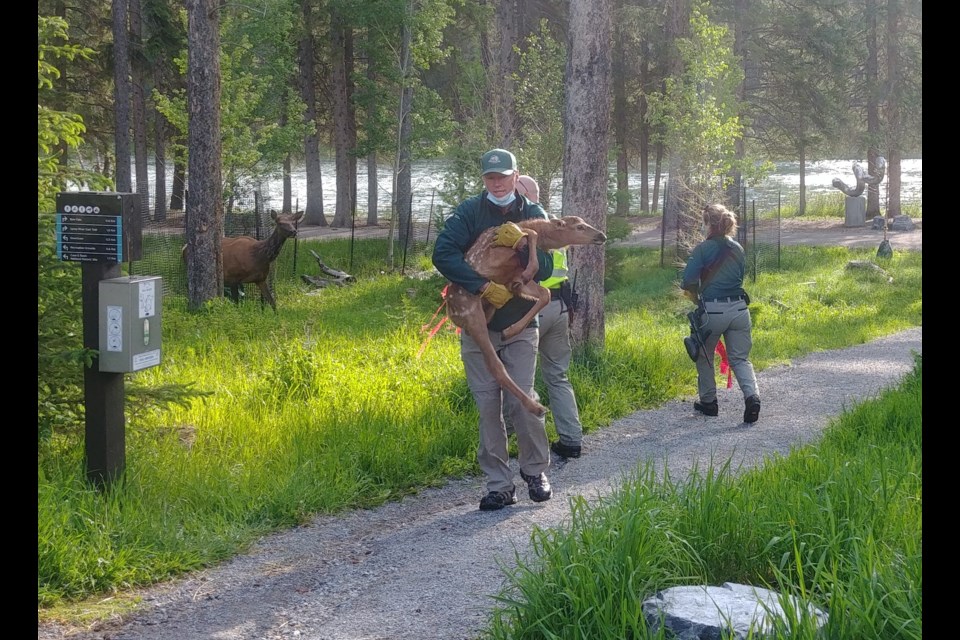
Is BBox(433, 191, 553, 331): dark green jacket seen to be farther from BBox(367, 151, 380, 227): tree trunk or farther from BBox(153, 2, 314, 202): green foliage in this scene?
BBox(367, 151, 380, 227): tree trunk

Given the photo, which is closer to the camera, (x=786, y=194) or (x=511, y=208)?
(x=511, y=208)

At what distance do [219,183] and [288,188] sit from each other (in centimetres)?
3136

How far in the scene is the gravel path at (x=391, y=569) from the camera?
4.83 meters

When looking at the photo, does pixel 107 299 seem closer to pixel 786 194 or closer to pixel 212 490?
pixel 212 490

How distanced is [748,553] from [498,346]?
2.55 meters

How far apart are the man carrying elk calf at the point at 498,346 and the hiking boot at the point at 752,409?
335 centimetres

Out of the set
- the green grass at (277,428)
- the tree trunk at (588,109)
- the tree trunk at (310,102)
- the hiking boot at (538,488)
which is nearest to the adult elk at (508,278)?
the hiking boot at (538,488)

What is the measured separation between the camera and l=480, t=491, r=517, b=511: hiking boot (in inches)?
263

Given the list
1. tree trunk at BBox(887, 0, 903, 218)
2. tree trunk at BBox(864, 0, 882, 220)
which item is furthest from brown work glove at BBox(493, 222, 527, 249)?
tree trunk at BBox(864, 0, 882, 220)

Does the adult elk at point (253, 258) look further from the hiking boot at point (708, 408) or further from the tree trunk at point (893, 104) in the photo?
the tree trunk at point (893, 104)

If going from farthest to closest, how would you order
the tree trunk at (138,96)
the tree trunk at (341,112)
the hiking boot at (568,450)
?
the tree trunk at (341,112), the tree trunk at (138,96), the hiking boot at (568,450)

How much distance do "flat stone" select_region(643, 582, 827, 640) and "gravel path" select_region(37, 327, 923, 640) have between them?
1046 millimetres

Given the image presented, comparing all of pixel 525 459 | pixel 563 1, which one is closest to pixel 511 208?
pixel 525 459

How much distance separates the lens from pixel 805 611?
3.66 meters
